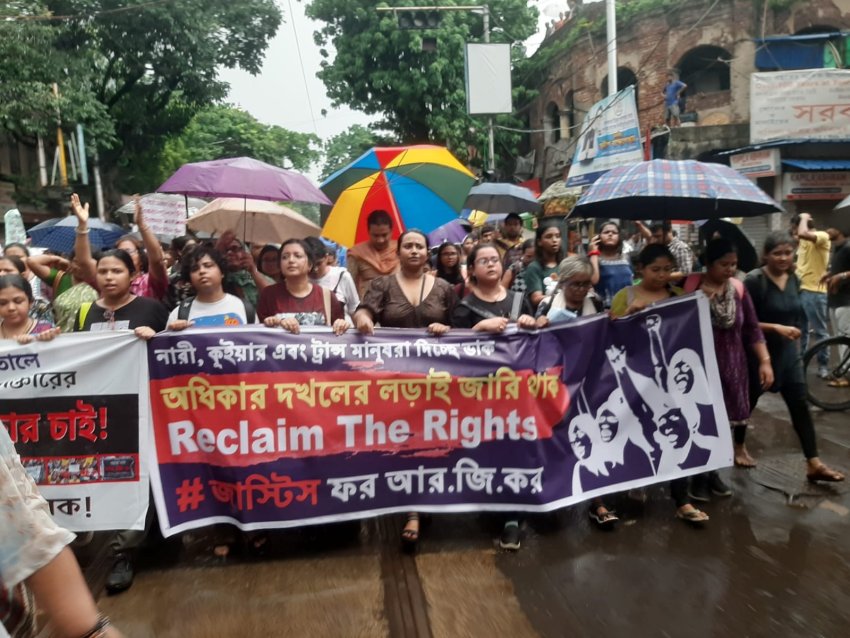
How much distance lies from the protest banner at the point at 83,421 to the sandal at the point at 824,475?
13.5 ft

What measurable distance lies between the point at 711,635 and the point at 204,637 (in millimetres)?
2138

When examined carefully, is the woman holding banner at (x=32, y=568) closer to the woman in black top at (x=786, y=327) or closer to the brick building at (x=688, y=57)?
the woman in black top at (x=786, y=327)

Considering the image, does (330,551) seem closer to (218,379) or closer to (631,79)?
(218,379)

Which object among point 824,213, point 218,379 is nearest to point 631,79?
point 824,213

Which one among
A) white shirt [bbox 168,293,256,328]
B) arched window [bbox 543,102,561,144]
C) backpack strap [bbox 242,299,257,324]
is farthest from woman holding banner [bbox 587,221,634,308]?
arched window [bbox 543,102,561,144]

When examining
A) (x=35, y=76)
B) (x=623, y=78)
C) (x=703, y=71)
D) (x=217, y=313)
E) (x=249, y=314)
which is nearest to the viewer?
(x=217, y=313)

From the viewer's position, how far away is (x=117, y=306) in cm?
376

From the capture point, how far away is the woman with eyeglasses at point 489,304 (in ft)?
12.3

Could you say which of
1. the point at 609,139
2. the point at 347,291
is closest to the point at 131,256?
the point at 347,291

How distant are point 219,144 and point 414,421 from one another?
37.3 metres

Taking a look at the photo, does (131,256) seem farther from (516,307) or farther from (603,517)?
(603,517)

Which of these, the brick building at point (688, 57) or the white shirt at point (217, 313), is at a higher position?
the brick building at point (688, 57)

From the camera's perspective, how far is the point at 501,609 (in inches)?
119

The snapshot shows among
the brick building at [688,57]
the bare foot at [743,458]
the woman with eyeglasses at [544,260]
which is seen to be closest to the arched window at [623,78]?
the brick building at [688,57]
